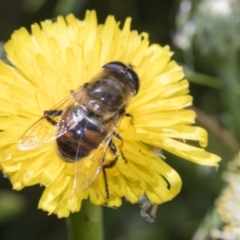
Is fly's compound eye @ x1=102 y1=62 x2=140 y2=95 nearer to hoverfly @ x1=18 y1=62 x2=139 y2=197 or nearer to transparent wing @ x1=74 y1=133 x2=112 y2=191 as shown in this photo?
hoverfly @ x1=18 y1=62 x2=139 y2=197

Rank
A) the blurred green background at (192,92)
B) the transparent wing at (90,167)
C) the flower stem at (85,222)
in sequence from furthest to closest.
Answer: the blurred green background at (192,92)
the flower stem at (85,222)
the transparent wing at (90,167)

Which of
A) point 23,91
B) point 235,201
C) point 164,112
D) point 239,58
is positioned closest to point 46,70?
point 23,91

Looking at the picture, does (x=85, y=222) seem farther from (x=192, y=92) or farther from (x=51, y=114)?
(x=192, y=92)

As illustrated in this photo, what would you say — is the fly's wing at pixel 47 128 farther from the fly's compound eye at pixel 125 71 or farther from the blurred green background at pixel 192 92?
the blurred green background at pixel 192 92

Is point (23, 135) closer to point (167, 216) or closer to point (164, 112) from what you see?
point (164, 112)

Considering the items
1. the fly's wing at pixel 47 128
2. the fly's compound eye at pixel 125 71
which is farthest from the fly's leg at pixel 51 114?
the fly's compound eye at pixel 125 71
